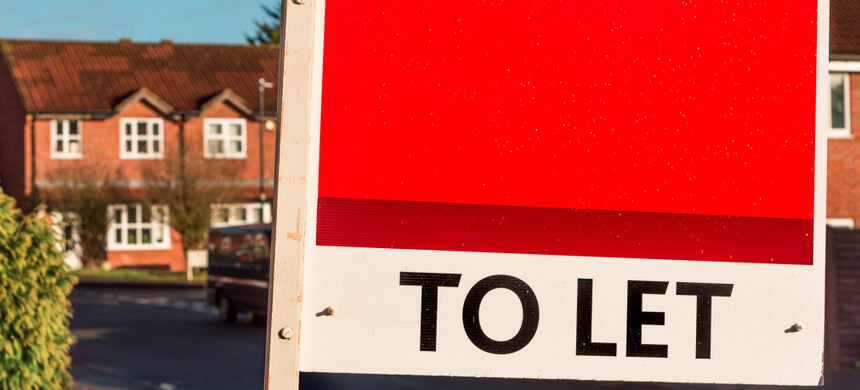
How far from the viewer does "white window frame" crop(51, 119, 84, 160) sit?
4497 cm

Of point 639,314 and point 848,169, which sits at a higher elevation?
point 848,169

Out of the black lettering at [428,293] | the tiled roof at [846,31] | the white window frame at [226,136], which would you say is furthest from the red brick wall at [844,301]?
the white window frame at [226,136]

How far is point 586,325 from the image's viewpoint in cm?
188

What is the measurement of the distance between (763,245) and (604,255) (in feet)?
0.93

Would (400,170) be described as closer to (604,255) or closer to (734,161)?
(604,255)

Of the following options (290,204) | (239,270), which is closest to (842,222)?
(239,270)

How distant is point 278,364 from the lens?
1767 mm

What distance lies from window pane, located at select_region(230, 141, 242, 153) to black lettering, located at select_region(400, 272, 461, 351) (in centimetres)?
4692

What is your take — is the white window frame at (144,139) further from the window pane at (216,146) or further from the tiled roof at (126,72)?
the window pane at (216,146)

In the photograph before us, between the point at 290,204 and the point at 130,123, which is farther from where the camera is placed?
the point at 130,123

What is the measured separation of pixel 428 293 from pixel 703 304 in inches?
18.7

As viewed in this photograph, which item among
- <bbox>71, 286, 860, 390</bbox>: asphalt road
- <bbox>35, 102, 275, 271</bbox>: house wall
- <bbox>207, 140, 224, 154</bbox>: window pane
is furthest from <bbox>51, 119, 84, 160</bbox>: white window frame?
<bbox>71, 286, 860, 390</bbox>: asphalt road

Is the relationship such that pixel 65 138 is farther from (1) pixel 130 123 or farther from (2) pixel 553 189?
(2) pixel 553 189

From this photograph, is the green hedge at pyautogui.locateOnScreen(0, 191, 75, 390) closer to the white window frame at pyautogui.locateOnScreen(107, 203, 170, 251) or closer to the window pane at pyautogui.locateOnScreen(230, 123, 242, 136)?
the white window frame at pyautogui.locateOnScreen(107, 203, 170, 251)
